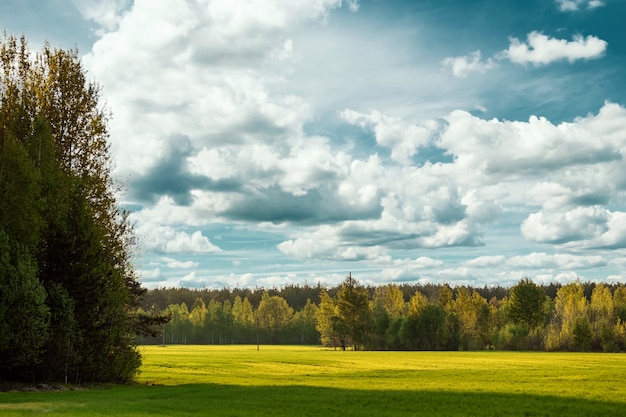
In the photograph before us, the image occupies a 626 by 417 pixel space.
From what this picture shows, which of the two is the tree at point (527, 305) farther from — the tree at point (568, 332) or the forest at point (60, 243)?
the forest at point (60, 243)

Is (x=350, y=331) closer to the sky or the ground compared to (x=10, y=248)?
closer to the ground

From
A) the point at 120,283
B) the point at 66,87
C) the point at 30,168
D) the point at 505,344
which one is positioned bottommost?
the point at 505,344

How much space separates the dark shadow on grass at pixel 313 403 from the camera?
3206cm

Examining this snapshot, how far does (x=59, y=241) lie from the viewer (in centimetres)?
5003

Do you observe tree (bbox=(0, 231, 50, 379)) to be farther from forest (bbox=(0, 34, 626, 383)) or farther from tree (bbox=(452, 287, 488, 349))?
tree (bbox=(452, 287, 488, 349))

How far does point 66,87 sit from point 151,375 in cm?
3028

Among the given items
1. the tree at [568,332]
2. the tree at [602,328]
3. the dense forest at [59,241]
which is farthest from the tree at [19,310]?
the tree at [602,328]

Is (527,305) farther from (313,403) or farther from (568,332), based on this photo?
(313,403)

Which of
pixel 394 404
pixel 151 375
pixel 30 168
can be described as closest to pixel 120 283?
pixel 30 168

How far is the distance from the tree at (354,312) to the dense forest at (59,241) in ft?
324

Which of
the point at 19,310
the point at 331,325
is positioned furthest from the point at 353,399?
the point at 331,325

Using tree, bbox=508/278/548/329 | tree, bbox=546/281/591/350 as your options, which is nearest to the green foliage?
tree, bbox=546/281/591/350

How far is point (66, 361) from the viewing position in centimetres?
4844

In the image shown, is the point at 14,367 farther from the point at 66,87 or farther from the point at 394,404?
the point at 394,404
